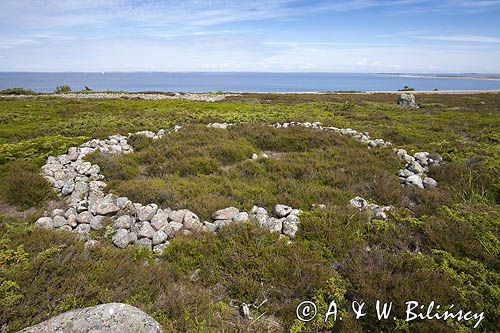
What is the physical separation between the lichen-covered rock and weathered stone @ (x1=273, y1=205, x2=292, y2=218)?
409 centimetres

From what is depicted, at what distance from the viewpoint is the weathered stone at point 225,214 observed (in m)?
6.77

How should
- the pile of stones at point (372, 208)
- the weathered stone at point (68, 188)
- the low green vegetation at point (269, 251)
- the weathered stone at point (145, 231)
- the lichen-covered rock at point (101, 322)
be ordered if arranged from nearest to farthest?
the lichen-covered rock at point (101, 322)
the low green vegetation at point (269, 251)
the weathered stone at point (145, 231)
the pile of stones at point (372, 208)
the weathered stone at point (68, 188)

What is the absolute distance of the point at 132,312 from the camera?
11.0 feet

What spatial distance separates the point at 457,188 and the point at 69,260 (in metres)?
10.2

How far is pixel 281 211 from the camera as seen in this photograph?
22.6 ft

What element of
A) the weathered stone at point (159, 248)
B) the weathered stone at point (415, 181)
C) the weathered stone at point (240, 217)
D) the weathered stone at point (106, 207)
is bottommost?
the weathered stone at point (159, 248)

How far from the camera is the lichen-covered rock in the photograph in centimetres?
308

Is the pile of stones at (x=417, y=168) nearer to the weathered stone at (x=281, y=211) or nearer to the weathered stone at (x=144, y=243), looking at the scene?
the weathered stone at (x=281, y=211)

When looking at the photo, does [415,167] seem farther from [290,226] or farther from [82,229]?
[82,229]

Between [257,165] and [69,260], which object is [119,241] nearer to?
[69,260]

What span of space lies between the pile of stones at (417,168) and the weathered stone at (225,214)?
6.01 m

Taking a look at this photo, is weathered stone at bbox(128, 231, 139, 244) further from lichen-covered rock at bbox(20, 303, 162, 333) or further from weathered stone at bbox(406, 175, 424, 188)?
weathered stone at bbox(406, 175, 424, 188)

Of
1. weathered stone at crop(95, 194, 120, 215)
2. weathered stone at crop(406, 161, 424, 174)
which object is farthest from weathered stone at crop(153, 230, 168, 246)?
weathered stone at crop(406, 161, 424, 174)

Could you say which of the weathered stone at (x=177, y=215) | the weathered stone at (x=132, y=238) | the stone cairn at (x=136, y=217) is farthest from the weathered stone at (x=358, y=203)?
the weathered stone at (x=132, y=238)
